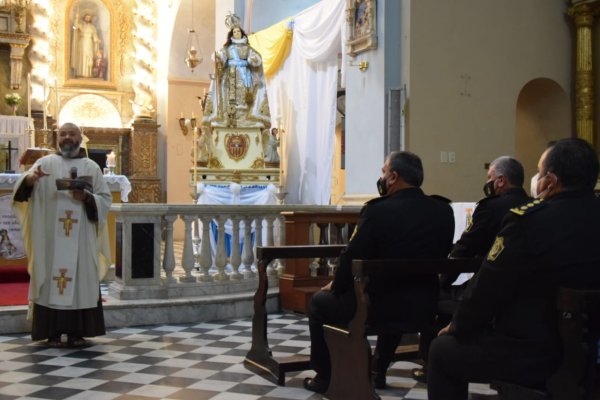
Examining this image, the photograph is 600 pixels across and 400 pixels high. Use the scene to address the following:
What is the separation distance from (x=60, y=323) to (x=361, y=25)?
17.8 ft

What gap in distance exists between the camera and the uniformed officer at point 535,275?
253 cm

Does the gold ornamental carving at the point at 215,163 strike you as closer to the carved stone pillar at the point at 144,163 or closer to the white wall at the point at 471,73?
the white wall at the point at 471,73

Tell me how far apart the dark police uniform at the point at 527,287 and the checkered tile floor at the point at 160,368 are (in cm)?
149

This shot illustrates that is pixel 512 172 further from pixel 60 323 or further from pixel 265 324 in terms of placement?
pixel 60 323

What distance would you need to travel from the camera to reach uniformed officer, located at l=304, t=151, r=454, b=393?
3.67 m

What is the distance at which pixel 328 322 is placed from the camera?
3936 millimetres

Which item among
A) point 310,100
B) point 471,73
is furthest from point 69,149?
point 310,100

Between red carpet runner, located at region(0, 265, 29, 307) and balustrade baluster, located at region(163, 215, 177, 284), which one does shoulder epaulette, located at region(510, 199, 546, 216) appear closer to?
balustrade baluster, located at region(163, 215, 177, 284)

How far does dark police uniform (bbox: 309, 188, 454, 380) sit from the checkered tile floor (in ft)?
2.04

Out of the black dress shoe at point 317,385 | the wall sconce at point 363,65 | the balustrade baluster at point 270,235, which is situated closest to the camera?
the black dress shoe at point 317,385

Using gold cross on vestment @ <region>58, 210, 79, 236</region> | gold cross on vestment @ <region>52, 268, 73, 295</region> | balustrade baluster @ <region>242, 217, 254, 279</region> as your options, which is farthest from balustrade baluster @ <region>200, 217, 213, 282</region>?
gold cross on vestment @ <region>52, 268, 73, 295</region>

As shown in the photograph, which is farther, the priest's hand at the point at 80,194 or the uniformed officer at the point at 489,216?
the priest's hand at the point at 80,194

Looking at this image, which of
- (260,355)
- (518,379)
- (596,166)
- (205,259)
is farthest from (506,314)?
(205,259)

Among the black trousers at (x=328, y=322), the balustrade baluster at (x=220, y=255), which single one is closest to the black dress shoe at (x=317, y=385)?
the black trousers at (x=328, y=322)
